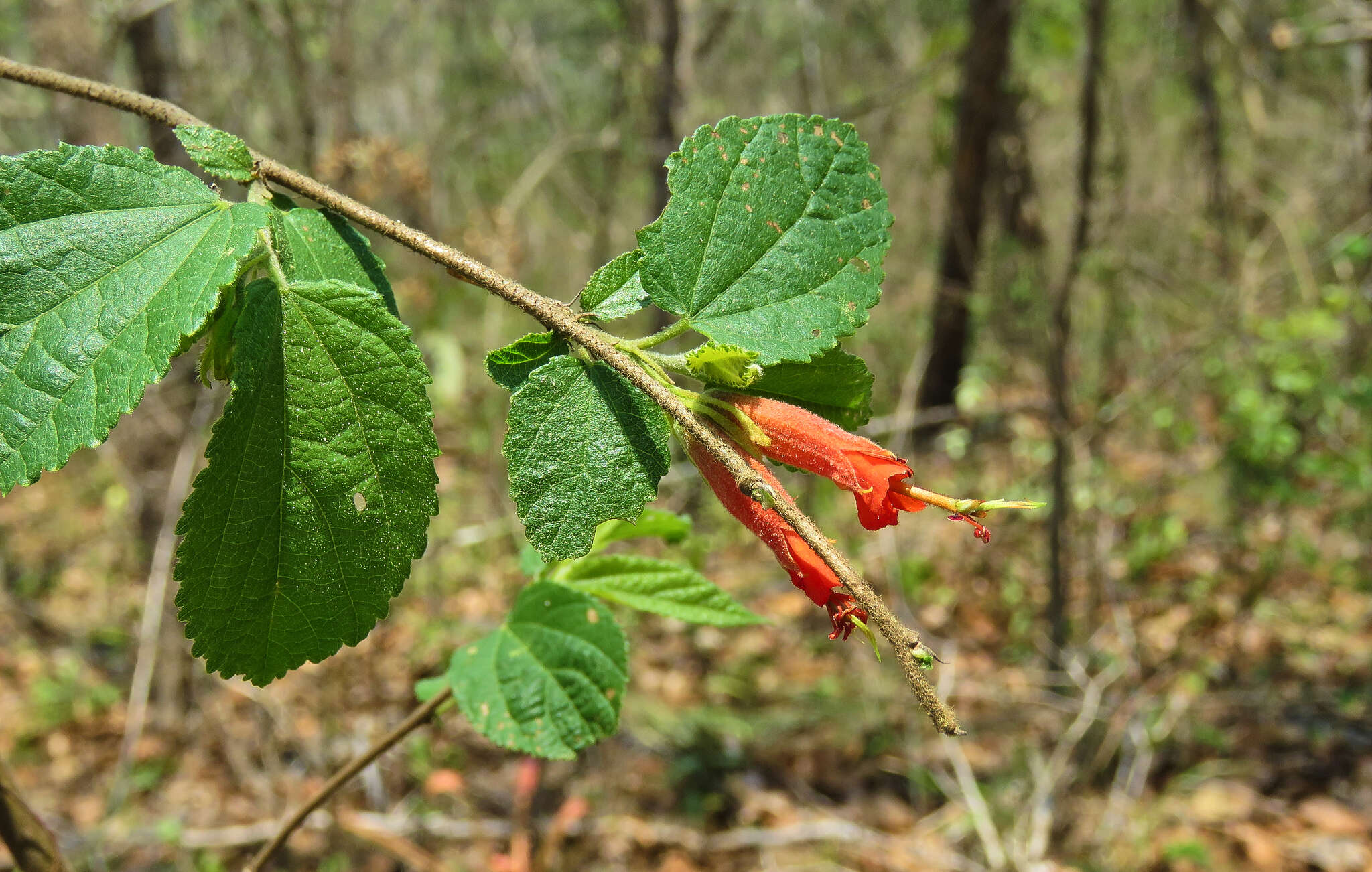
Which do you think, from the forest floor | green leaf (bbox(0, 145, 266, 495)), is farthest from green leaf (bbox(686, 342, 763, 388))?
the forest floor

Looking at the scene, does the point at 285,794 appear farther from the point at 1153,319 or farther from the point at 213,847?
the point at 1153,319

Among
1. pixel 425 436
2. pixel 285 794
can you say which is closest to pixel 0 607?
pixel 285 794

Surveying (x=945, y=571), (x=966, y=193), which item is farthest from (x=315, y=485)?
(x=966, y=193)

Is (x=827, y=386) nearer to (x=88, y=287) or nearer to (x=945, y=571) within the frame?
(x=88, y=287)

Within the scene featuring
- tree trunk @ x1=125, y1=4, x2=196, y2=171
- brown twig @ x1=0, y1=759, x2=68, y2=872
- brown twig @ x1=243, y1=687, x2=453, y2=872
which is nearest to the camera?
brown twig @ x1=0, y1=759, x2=68, y2=872

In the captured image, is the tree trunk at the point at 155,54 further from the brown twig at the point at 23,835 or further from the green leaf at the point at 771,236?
the green leaf at the point at 771,236

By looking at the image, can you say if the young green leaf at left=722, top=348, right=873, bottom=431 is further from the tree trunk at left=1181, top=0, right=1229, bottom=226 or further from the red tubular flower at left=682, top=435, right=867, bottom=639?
the tree trunk at left=1181, top=0, right=1229, bottom=226
